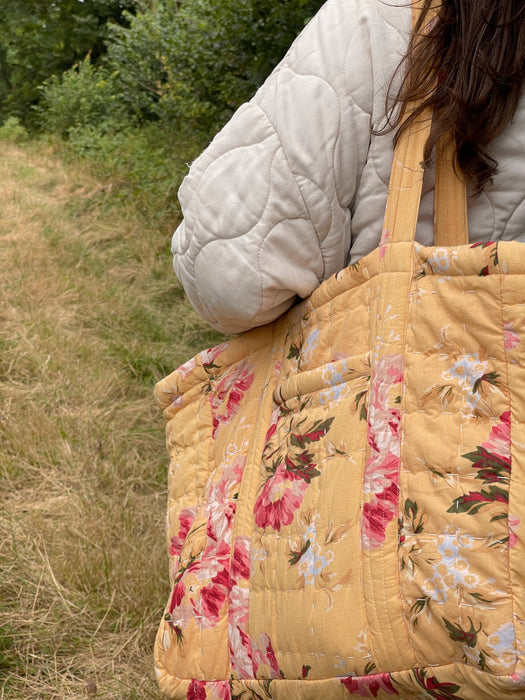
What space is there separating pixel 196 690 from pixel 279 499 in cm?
33

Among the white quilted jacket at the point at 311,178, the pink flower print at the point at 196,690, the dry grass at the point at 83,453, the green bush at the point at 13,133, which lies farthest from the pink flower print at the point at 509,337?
the green bush at the point at 13,133

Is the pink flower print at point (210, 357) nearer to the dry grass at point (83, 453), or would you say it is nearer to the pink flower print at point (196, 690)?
the pink flower print at point (196, 690)

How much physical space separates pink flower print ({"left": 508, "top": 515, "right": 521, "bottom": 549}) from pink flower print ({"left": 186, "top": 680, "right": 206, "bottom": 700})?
539mm

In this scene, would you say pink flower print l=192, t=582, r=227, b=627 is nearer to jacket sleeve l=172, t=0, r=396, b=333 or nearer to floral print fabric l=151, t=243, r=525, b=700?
floral print fabric l=151, t=243, r=525, b=700

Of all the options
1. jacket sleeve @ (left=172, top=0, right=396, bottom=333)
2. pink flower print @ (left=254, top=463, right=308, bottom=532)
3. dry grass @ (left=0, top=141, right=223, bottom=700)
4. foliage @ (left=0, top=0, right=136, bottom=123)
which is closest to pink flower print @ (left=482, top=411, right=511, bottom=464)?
pink flower print @ (left=254, top=463, right=308, bottom=532)

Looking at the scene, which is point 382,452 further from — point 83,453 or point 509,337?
point 83,453

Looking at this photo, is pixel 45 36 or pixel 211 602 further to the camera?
pixel 45 36

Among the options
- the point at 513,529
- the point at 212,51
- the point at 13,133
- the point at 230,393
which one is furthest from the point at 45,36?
the point at 513,529

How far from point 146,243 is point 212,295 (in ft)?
13.1

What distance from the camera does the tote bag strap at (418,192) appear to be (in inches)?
36.9

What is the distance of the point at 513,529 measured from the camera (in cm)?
76

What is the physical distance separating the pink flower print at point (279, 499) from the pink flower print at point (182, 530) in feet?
0.79

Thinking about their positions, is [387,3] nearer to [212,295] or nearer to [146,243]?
[212,295]

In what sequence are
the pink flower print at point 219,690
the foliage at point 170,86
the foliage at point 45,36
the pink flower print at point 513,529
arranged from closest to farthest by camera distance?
the pink flower print at point 513,529 < the pink flower print at point 219,690 < the foliage at point 170,86 < the foliage at point 45,36
